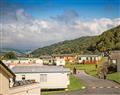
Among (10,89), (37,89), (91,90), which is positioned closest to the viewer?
(10,89)

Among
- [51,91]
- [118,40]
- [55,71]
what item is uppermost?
[118,40]

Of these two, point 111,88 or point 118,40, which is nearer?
point 111,88

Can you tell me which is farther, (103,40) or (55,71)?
(103,40)

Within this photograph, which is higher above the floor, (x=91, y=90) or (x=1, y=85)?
(x=1, y=85)

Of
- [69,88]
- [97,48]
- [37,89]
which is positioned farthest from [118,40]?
[37,89]

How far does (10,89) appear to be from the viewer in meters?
11.6

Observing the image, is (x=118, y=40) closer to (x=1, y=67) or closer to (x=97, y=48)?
(x=97, y=48)

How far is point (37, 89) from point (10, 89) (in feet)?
13.7

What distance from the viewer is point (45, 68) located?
2988cm

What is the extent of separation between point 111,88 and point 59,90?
15.5 feet

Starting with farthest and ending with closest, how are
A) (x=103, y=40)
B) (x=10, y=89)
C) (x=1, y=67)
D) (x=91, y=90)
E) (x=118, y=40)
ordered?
(x=103, y=40), (x=118, y=40), (x=91, y=90), (x=10, y=89), (x=1, y=67)

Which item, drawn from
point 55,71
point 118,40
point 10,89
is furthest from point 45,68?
point 118,40

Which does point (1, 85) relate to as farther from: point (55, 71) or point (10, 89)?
point (55, 71)

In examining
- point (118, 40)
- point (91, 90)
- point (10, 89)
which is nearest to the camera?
point (10, 89)
